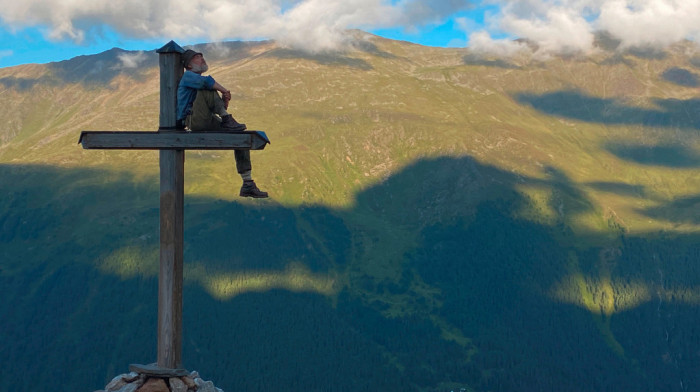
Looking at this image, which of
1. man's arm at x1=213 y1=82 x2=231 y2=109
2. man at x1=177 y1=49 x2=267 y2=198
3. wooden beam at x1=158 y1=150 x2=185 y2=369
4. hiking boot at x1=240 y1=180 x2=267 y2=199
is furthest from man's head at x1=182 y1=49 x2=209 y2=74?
hiking boot at x1=240 y1=180 x2=267 y2=199

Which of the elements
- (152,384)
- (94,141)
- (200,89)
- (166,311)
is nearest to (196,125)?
(200,89)

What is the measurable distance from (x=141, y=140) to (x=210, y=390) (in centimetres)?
745

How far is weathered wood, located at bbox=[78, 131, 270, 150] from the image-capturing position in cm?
2036

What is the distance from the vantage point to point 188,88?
69.8ft

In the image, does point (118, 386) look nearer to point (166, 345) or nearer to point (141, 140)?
point (166, 345)

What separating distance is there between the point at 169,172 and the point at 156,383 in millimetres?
5954

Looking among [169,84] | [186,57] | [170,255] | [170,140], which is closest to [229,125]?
[170,140]

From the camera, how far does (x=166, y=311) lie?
21406mm

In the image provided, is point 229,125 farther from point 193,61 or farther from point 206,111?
point 193,61

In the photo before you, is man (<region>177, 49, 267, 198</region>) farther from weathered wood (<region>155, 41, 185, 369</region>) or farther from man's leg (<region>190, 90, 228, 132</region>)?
weathered wood (<region>155, 41, 185, 369</region>)

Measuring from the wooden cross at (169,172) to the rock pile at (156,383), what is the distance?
32 centimetres

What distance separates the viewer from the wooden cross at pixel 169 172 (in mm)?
21016

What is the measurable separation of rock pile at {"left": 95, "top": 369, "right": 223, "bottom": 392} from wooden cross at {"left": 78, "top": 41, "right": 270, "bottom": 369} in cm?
32

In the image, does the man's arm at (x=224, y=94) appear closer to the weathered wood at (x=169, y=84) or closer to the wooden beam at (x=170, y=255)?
the weathered wood at (x=169, y=84)
